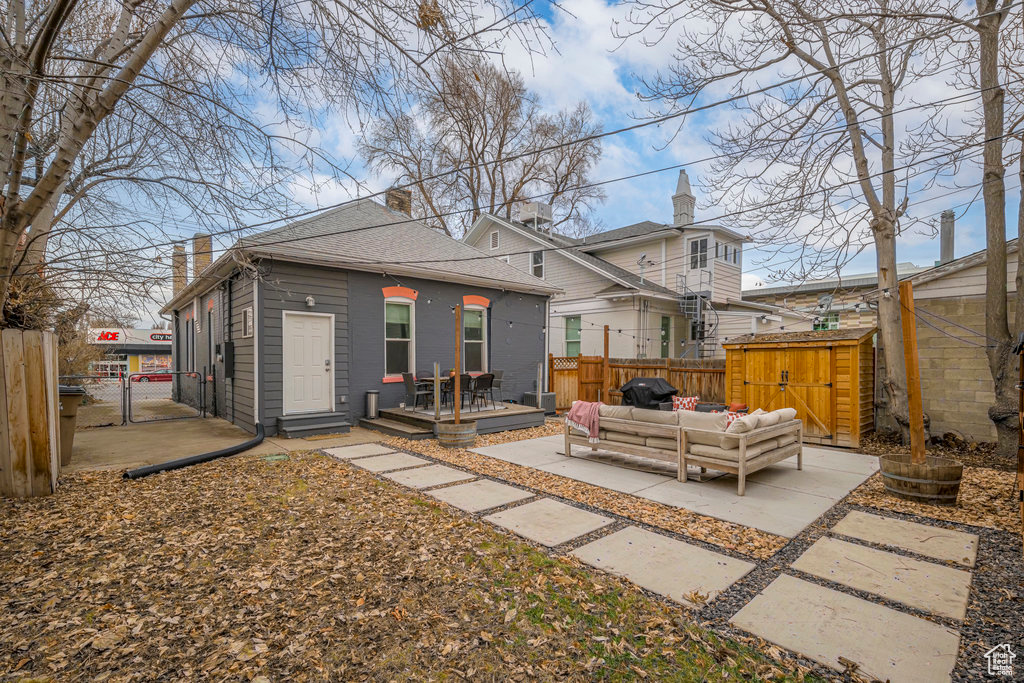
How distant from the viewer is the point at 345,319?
9.52m

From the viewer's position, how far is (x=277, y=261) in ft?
28.0

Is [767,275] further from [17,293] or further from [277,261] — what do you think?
[17,293]

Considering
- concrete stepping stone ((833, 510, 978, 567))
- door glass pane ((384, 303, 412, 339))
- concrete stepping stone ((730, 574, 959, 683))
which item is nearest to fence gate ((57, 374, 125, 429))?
door glass pane ((384, 303, 412, 339))

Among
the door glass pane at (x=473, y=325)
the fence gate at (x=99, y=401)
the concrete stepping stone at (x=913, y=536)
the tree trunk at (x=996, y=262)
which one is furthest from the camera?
the door glass pane at (x=473, y=325)

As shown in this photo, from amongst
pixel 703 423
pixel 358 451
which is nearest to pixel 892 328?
pixel 703 423

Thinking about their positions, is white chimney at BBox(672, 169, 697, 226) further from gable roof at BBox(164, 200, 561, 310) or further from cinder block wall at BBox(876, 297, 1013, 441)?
cinder block wall at BBox(876, 297, 1013, 441)

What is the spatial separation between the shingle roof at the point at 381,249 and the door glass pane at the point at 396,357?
164 cm

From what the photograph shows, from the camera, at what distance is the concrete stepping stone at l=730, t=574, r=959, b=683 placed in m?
2.41

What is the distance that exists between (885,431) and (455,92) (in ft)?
33.2

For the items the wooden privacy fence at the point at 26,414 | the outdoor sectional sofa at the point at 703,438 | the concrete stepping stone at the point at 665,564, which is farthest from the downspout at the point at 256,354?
the concrete stepping stone at the point at 665,564

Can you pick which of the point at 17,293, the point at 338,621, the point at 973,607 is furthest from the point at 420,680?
the point at 17,293

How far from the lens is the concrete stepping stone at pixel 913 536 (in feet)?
12.7

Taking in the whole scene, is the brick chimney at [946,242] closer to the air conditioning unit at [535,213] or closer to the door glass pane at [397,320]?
the air conditioning unit at [535,213]

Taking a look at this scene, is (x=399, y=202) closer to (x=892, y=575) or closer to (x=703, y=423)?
(x=703, y=423)
